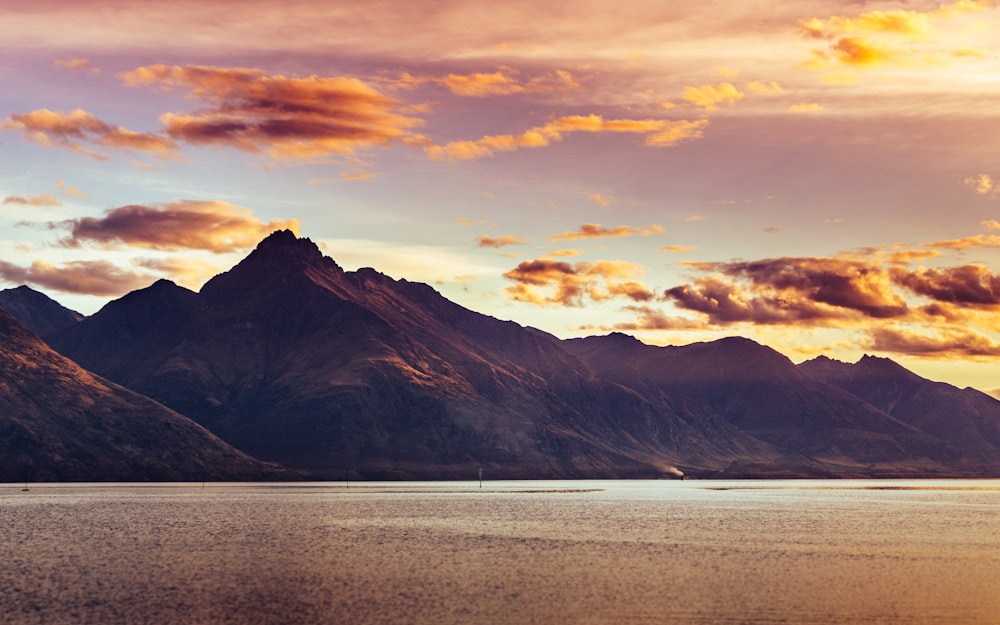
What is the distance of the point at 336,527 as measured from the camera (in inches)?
7761

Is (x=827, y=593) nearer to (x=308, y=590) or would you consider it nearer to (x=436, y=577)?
(x=436, y=577)

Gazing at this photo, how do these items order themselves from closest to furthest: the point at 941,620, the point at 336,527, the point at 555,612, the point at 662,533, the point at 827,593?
1. the point at 941,620
2. the point at 555,612
3. the point at 827,593
4. the point at 662,533
5. the point at 336,527

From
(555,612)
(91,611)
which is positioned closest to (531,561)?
(555,612)

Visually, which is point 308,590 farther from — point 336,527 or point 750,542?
point 336,527

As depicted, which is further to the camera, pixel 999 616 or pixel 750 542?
pixel 750 542

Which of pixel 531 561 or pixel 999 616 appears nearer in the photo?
pixel 999 616

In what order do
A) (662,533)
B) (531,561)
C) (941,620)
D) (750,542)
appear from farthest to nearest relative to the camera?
(662,533) → (750,542) → (531,561) → (941,620)

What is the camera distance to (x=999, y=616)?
82.5 m

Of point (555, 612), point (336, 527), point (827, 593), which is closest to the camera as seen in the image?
point (555, 612)

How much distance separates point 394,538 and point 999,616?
10168cm

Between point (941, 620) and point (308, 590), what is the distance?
53.3 meters

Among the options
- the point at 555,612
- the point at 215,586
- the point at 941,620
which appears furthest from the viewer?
the point at 215,586

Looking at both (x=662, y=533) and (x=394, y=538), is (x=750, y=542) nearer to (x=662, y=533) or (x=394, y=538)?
(x=662, y=533)

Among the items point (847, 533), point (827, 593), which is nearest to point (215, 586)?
point (827, 593)
